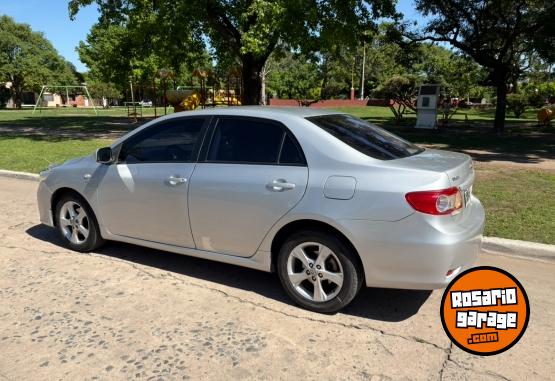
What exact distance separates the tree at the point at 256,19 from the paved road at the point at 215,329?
11422mm

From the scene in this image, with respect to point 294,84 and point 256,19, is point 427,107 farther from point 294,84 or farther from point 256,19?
point 294,84

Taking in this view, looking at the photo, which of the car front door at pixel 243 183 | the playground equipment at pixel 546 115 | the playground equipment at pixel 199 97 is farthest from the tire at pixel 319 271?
the playground equipment at pixel 199 97

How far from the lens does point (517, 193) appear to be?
7543mm

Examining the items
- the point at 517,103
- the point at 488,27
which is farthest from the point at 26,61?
the point at 488,27

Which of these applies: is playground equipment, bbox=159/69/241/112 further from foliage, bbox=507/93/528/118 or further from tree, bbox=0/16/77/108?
tree, bbox=0/16/77/108

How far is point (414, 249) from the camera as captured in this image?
347 centimetres

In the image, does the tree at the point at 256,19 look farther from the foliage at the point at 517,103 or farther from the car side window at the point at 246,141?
the foliage at the point at 517,103

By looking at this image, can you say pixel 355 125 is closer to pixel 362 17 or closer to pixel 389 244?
pixel 389 244

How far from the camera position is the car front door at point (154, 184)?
4.47 meters

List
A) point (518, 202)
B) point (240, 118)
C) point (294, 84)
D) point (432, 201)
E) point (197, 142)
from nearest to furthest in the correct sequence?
point (432, 201) → point (240, 118) → point (197, 142) → point (518, 202) → point (294, 84)

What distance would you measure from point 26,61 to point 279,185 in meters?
60.0

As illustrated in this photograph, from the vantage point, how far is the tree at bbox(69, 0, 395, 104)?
14.9 meters

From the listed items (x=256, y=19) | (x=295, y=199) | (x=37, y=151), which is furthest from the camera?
(x=256, y=19)

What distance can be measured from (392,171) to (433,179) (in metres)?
0.29
